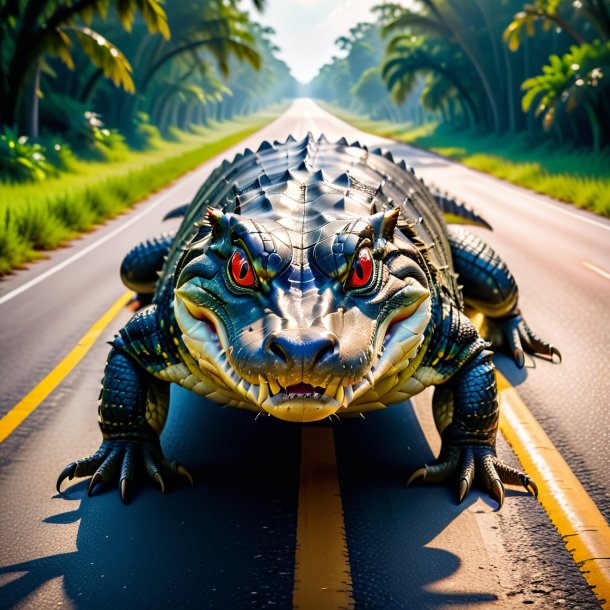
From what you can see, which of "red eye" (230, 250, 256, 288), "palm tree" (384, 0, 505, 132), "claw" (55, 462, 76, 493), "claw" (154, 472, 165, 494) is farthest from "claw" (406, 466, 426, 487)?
"palm tree" (384, 0, 505, 132)

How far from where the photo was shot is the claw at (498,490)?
312 cm

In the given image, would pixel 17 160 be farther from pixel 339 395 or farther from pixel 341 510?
pixel 339 395

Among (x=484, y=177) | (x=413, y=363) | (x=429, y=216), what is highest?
(x=429, y=216)

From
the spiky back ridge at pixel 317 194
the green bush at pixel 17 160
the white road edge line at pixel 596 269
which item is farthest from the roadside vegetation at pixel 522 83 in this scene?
the green bush at pixel 17 160

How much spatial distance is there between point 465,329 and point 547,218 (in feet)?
32.8

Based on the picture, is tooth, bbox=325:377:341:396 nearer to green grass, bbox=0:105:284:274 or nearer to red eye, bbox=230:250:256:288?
red eye, bbox=230:250:256:288

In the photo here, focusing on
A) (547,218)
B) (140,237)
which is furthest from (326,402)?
(547,218)

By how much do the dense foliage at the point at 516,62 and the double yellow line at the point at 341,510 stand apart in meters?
18.1

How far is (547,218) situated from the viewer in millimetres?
12484

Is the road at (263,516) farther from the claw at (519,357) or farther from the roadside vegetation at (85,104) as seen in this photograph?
the roadside vegetation at (85,104)

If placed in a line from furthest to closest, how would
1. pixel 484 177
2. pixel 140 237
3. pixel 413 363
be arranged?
pixel 484 177 → pixel 140 237 → pixel 413 363

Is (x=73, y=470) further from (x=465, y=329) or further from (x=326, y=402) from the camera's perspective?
(x=465, y=329)

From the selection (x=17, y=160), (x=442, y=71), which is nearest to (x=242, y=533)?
(x=17, y=160)

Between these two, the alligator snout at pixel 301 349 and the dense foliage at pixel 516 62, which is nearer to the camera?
the alligator snout at pixel 301 349
